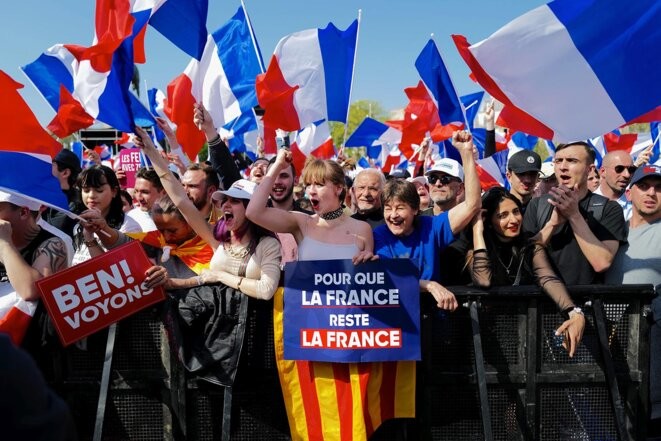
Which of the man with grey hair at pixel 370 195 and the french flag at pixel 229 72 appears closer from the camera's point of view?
the man with grey hair at pixel 370 195

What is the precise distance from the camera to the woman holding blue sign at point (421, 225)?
393 centimetres

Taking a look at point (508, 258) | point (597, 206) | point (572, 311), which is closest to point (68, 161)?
point (508, 258)

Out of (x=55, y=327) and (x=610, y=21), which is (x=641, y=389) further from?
(x=55, y=327)

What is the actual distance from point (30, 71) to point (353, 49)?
3864 mm

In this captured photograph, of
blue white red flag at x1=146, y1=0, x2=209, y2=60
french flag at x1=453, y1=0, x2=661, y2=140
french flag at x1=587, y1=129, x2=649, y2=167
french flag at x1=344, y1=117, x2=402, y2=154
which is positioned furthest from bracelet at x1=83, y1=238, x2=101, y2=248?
french flag at x1=344, y1=117, x2=402, y2=154

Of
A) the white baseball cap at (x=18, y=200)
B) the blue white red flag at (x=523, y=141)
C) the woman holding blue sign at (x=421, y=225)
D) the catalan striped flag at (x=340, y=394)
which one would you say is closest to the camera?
the catalan striped flag at (x=340, y=394)

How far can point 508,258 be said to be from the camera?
4094mm

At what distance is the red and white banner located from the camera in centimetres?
357

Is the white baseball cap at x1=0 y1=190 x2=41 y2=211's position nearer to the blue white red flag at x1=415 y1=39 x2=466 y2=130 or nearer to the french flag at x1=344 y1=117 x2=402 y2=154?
the blue white red flag at x1=415 y1=39 x2=466 y2=130

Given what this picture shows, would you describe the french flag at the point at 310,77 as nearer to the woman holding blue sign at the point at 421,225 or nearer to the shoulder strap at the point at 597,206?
the woman holding blue sign at the point at 421,225

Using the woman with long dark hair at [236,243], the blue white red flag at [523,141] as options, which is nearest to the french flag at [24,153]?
the woman with long dark hair at [236,243]

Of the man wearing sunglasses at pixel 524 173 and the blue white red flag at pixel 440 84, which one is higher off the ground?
the blue white red flag at pixel 440 84

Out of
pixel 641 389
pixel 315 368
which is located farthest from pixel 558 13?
pixel 315 368

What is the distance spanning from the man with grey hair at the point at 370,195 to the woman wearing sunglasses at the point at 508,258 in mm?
990
